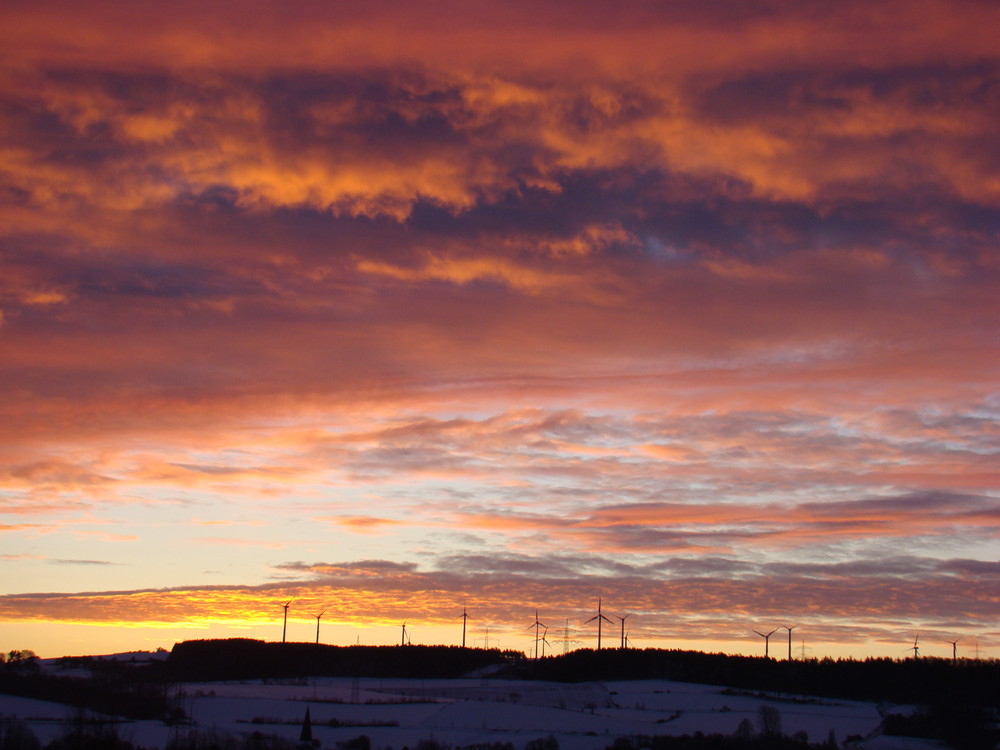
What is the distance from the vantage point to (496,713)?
333 feet

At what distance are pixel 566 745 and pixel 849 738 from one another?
87.5 ft

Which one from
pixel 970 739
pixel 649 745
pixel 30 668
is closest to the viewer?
pixel 649 745

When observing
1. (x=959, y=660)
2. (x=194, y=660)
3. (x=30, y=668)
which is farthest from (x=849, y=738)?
(x=194, y=660)

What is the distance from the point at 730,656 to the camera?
160m

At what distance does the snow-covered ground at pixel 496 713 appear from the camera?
84250mm

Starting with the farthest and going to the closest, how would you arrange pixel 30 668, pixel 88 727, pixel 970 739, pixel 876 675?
pixel 30 668, pixel 876 675, pixel 970 739, pixel 88 727

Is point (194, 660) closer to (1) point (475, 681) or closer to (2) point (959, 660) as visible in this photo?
(1) point (475, 681)

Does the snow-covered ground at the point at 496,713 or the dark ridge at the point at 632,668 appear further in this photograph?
the dark ridge at the point at 632,668

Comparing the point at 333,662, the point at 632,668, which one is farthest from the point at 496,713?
the point at 333,662

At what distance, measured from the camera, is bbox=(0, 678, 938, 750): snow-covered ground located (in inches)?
3317

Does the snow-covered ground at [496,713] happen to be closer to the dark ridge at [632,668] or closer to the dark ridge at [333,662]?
the dark ridge at [632,668]

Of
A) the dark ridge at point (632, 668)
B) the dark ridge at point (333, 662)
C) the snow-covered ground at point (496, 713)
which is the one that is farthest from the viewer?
the dark ridge at point (333, 662)

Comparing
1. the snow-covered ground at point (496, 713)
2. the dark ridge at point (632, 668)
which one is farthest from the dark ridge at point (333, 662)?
the snow-covered ground at point (496, 713)

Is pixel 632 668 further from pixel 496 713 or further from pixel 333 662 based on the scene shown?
pixel 496 713
